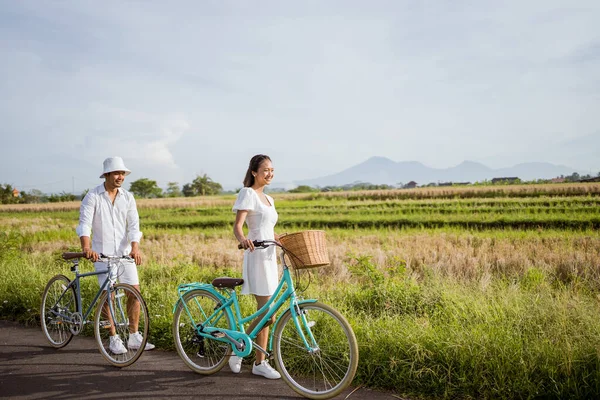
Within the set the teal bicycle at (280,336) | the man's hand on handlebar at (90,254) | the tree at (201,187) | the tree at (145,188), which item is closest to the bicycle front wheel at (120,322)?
the man's hand on handlebar at (90,254)

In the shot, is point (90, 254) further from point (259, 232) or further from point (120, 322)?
point (259, 232)

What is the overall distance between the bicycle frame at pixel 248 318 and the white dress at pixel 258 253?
12 centimetres

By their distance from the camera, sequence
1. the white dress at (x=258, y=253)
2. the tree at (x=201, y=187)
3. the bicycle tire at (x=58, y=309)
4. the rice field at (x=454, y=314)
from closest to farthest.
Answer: the rice field at (x=454, y=314), the white dress at (x=258, y=253), the bicycle tire at (x=58, y=309), the tree at (x=201, y=187)

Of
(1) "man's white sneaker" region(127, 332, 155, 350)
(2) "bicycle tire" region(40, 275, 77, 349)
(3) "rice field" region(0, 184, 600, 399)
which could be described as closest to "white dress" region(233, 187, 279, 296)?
(3) "rice field" region(0, 184, 600, 399)

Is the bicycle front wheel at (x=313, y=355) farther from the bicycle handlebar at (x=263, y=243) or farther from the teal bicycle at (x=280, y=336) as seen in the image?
the bicycle handlebar at (x=263, y=243)

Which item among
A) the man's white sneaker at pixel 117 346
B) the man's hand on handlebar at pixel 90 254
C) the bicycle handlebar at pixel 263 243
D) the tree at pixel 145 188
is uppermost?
the tree at pixel 145 188

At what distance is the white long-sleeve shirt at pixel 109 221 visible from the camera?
18.1 feet

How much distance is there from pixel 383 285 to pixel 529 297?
1974mm

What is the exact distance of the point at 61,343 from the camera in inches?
231

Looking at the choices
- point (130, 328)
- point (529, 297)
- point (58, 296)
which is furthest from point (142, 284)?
point (529, 297)

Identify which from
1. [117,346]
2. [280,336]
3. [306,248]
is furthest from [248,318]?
[117,346]

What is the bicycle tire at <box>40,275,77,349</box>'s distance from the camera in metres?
5.88

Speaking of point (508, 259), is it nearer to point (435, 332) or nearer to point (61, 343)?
point (435, 332)

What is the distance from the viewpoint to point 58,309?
599 centimetres
